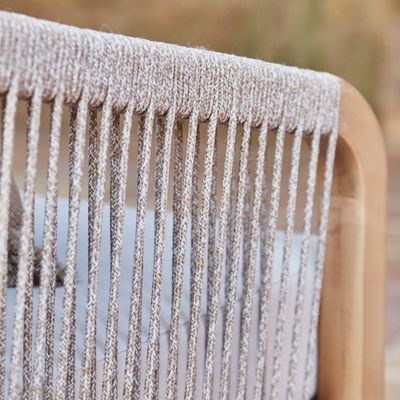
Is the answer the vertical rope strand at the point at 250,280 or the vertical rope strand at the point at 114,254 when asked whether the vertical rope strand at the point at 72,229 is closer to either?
the vertical rope strand at the point at 114,254

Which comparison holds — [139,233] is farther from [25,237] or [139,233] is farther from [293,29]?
[293,29]

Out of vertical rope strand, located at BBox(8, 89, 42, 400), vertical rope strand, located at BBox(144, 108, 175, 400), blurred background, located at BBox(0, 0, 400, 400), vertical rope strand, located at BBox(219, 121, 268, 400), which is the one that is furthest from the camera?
blurred background, located at BBox(0, 0, 400, 400)

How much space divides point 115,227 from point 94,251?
3 centimetres

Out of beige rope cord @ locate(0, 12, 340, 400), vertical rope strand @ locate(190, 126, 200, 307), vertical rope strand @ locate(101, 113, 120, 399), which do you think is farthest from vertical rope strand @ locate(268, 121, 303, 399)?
vertical rope strand @ locate(101, 113, 120, 399)

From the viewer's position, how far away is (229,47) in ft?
19.4

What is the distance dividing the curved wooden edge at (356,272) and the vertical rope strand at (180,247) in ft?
0.94

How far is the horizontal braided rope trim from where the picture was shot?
1.84 ft

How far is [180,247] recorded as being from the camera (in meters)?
0.70

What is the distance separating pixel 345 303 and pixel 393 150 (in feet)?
16.3

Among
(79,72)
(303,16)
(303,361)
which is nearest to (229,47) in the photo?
(303,16)

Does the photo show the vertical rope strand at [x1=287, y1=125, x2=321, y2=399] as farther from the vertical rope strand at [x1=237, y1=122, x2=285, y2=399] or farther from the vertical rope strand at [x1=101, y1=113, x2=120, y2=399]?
the vertical rope strand at [x1=101, y1=113, x2=120, y2=399]

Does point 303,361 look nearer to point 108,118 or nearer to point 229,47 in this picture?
point 108,118

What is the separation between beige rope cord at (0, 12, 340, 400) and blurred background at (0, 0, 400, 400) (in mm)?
3975

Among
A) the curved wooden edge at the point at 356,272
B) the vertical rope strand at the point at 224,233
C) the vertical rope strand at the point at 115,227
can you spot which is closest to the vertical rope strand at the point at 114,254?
the vertical rope strand at the point at 115,227
